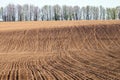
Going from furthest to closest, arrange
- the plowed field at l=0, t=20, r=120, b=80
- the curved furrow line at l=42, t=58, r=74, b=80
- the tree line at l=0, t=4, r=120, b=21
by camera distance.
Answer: the tree line at l=0, t=4, r=120, b=21 → the plowed field at l=0, t=20, r=120, b=80 → the curved furrow line at l=42, t=58, r=74, b=80

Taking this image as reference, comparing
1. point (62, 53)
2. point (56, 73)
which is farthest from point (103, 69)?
point (62, 53)

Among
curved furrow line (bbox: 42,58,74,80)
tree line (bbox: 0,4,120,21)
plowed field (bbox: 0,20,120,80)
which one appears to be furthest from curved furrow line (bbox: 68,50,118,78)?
tree line (bbox: 0,4,120,21)

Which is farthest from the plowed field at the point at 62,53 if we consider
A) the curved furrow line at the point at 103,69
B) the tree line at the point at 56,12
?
the tree line at the point at 56,12

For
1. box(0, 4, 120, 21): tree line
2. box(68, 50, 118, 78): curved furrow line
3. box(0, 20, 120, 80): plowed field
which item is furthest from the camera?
box(0, 4, 120, 21): tree line

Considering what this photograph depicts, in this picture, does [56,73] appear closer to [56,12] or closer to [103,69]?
[103,69]

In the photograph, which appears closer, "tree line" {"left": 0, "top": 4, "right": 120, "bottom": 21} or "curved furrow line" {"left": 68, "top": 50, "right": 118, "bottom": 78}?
"curved furrow line" {"left": 68, "top": 50, "right": 118, "bottom": 78}

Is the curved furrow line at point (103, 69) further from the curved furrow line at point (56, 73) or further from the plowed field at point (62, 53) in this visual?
the curved furrow line at point (56, 73)

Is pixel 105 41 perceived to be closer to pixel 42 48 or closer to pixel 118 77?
pixel 42 48

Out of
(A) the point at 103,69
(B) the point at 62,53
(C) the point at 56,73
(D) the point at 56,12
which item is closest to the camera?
(C) the point at 56,73

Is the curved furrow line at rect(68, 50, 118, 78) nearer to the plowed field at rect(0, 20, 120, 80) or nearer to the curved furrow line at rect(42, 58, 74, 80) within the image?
the plowed field at rect(0, 20, 120, 80)

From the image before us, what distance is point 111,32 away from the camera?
40.6 metres

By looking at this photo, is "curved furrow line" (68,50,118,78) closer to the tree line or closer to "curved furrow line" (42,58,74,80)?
"curved furrow line" (42,58,74,80)

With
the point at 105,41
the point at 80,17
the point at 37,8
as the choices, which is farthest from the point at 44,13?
the point at 105,41

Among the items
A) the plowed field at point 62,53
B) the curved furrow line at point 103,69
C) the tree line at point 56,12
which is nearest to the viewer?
the curved furrow line at point 103,69
